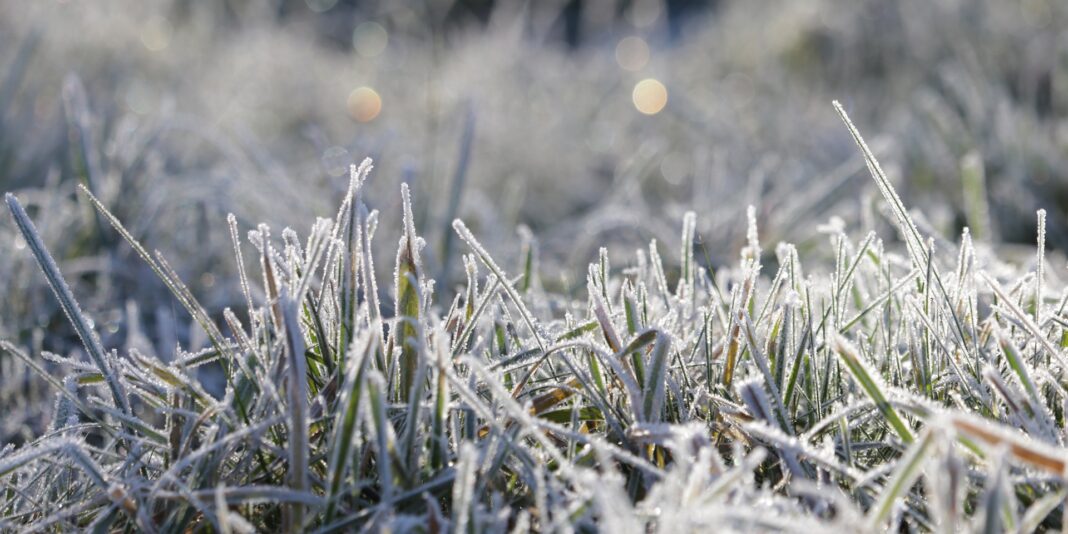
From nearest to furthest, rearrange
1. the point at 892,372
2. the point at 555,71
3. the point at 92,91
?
the point at 892,372
the point at 92,91
the point at 555,71

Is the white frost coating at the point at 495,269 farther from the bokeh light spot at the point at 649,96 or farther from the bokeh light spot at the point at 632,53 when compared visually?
the bokeh light spot at the point at 632,53

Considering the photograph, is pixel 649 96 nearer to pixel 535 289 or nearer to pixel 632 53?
pixel 632 53

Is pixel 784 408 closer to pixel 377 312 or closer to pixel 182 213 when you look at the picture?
pixel 377 312

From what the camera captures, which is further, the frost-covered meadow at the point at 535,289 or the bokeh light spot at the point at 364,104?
the bokeh light spot at the point at 364,104

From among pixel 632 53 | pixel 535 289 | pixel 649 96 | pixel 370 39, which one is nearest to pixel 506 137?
pixel 649 96

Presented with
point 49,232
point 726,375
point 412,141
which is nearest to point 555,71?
point 412,141

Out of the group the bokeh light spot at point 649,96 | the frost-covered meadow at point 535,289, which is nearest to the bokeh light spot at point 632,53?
the frost-covered meadow at point 535,289
